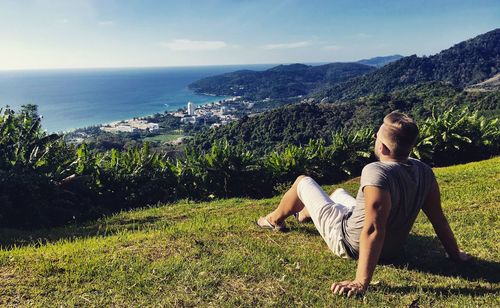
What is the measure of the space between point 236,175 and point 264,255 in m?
6.14

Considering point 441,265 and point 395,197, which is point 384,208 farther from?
point 441,265

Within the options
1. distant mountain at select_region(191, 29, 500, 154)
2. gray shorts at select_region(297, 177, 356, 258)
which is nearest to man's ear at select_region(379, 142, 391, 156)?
gray shorts at select_region(297, 177, 356, 258)

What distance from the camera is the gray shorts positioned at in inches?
143

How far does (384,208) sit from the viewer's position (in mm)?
2830

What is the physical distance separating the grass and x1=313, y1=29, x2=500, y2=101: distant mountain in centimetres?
11713

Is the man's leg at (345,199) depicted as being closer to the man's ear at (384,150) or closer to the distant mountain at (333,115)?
the man's ear at (384,150)

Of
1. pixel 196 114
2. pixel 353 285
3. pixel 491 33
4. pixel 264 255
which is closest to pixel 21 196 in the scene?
pixel 264 255

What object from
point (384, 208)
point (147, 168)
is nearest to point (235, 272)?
point (384, 208)

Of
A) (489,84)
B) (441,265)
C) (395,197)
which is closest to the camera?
(395,197)

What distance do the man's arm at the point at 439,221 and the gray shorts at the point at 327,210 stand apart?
0.65 meters

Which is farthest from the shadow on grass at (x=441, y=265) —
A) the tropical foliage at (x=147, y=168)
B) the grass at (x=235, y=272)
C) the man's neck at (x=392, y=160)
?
the tropical foliage at (x=147, y=168)

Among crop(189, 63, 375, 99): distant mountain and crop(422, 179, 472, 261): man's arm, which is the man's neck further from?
crop(189, 63, 375, 99): distant mountain

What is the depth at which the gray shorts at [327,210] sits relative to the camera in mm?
3625

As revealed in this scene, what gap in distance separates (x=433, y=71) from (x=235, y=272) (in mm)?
143843
